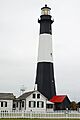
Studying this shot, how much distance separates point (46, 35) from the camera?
48500 millimetres

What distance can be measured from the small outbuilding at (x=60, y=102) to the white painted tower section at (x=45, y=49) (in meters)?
5.64

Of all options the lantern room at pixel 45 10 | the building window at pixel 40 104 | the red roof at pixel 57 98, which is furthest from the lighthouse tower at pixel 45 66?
the building window at pixel 40 104

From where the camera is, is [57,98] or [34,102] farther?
[57,98]

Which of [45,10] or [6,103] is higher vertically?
[45,10]

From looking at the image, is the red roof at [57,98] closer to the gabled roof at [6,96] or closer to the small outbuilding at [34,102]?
the small outbuilding at [34,102]

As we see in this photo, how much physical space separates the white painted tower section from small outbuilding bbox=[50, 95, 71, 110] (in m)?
5.64

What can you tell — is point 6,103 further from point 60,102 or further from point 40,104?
point 60,102

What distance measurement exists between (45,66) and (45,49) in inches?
99.9

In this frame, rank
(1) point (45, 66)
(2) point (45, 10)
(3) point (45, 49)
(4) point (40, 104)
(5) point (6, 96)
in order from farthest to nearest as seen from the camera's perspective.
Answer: (2) point (45, 10), (3) point (45, 49), (1) point (45, 66), (4) point (40, 104), (5) point (6, 96)

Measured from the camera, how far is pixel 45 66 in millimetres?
47656

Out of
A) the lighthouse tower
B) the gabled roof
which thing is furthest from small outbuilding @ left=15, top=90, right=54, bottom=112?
the lighthouse tower

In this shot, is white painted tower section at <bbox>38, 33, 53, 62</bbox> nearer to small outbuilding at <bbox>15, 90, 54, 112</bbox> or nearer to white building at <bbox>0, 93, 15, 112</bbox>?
small outbuilding at <bbox>15, 90, 54, 112</bbox>

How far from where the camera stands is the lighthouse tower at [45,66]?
47.7 m

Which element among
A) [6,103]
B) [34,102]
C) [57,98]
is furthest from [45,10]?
[6,103]
